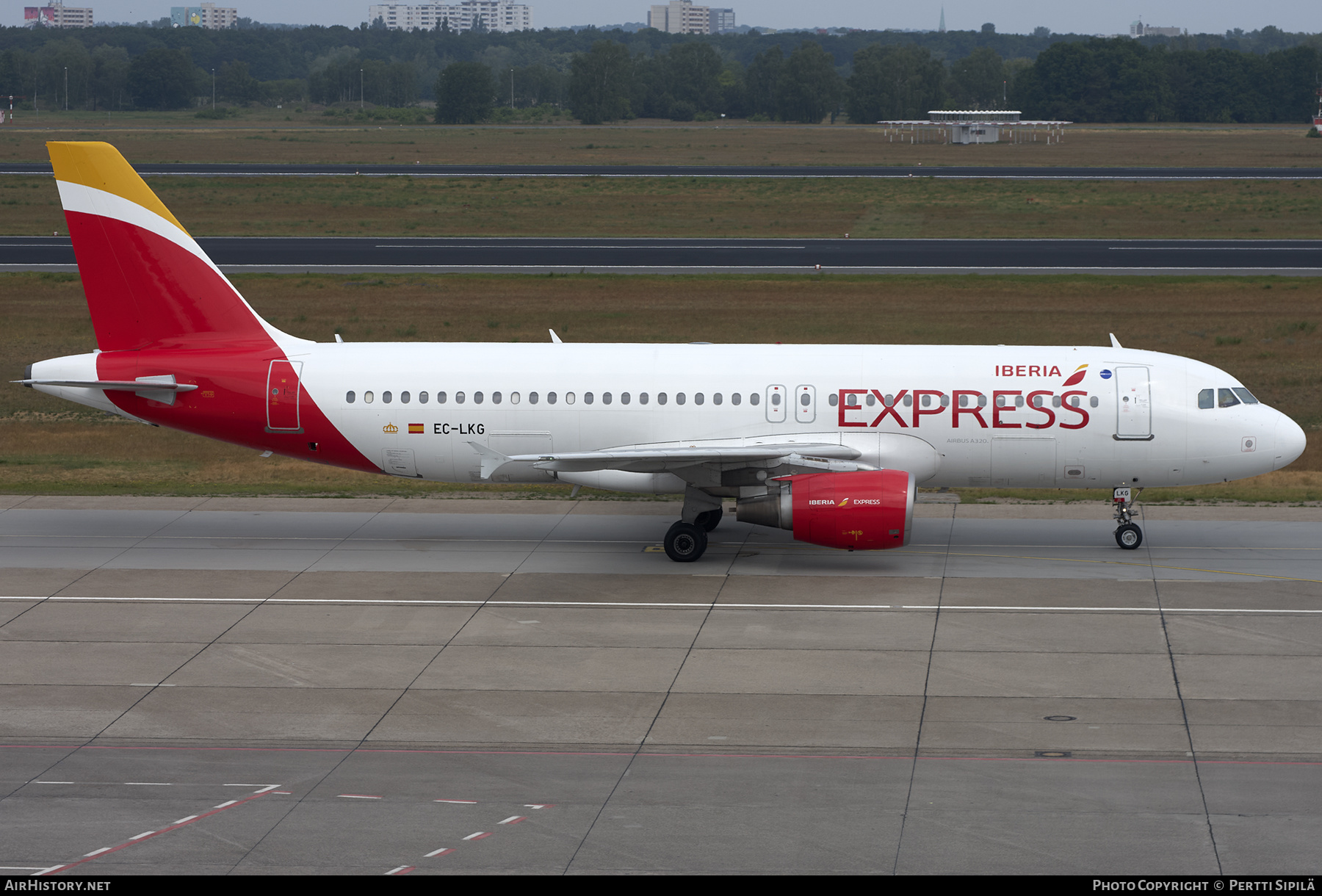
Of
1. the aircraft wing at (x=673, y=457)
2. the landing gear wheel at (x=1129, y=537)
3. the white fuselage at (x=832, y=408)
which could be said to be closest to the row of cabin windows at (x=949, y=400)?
the white fuselage at (x=832, y=408)

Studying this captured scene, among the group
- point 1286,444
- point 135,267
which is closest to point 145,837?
point 135,267

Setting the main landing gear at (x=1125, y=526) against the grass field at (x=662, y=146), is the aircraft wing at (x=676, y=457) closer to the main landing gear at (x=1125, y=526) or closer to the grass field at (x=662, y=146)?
the main landing gear at (x=1125, y=526)

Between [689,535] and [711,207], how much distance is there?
2735 inches

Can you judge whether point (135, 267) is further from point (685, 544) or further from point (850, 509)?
point (850, 509)

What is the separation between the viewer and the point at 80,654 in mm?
22562

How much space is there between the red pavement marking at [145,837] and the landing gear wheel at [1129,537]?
18.5m

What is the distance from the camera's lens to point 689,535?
27953 mm

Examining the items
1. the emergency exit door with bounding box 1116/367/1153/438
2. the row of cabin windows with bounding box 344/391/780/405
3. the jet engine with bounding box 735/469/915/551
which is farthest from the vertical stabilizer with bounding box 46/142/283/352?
the emergency exit door with bounding box 1116/367/1153/438

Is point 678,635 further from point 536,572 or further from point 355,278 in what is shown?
point 355,278

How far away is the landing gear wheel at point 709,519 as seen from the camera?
29234mm

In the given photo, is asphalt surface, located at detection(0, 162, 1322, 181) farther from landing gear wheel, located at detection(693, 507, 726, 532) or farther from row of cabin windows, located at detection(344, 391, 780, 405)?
row of cabin windows, located at detection(344, 391, 780, 405)

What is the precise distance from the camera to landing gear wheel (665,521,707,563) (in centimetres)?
2795

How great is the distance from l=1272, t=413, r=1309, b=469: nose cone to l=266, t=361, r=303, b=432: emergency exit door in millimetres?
19184
